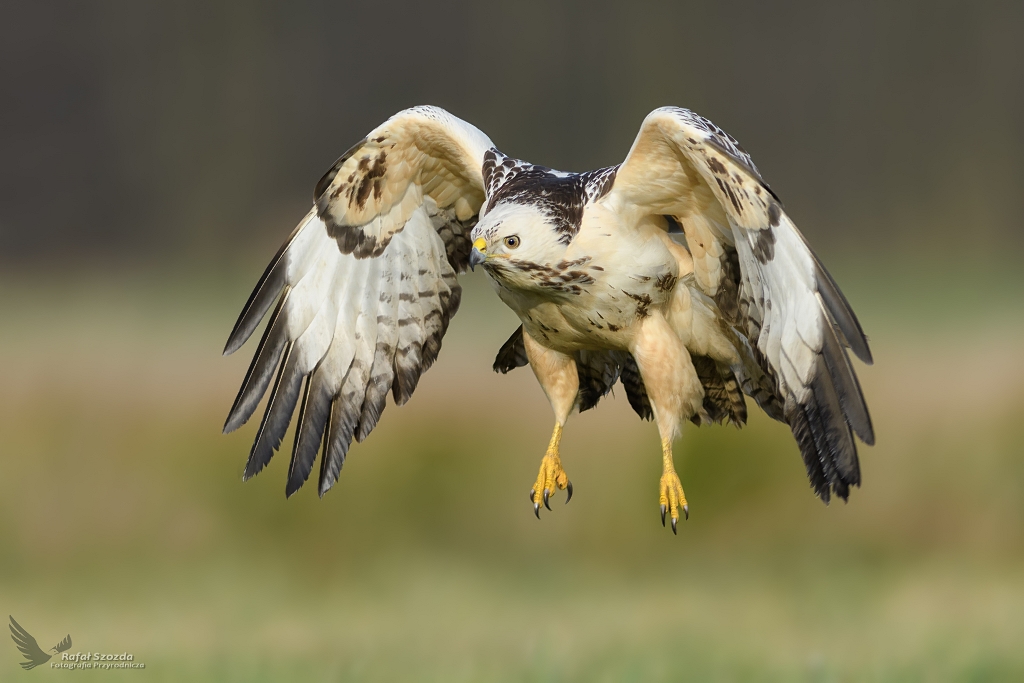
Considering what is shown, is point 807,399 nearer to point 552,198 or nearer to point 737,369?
point 737,369

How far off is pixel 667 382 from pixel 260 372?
1.60 metres

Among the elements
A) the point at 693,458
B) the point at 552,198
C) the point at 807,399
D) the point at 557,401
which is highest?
the point at 552,198

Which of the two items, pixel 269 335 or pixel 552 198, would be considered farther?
pixel 269 335

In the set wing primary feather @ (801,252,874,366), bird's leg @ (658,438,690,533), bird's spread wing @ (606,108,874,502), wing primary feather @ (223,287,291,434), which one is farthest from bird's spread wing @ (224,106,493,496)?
wing primary feather @ (801,252,874,366)

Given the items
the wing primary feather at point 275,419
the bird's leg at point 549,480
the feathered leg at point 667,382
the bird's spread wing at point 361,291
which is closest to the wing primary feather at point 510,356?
the bird's spread wing at point 361,291

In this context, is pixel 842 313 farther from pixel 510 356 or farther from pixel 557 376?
pixel 510 356

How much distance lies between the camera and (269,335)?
446 centimetres

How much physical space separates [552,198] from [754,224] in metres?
0.71

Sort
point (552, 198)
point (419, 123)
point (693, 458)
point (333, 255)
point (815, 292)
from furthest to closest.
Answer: point (693, 458) < point (333, 255) < point (419, 123) < point (552, 198) < point (815, 292)

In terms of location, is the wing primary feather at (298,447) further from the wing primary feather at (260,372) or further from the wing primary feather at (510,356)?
the wing primary feather at (510,356)

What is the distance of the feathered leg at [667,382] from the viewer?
4148 mm

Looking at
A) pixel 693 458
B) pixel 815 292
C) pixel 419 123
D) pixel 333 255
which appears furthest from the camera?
pixel 693 458

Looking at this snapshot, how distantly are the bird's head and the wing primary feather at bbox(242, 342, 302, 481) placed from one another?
1079 mm

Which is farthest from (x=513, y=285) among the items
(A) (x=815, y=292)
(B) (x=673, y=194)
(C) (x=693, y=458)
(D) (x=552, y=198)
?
(C) (x=693, y=458)
